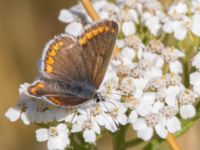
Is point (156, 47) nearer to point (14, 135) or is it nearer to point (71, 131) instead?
point (71, 131)

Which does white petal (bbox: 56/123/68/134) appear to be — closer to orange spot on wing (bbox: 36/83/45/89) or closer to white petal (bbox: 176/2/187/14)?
orange spot on wing (bbox: 36/83/45/89)

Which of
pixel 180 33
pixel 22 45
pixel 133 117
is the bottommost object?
pixel 133 117

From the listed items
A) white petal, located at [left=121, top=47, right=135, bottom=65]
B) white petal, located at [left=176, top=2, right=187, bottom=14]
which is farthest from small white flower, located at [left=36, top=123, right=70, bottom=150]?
white petal, located at [left=176, top=2, right=187, bottom=14]

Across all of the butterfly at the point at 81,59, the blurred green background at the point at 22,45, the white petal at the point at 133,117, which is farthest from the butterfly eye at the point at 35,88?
the blurred green background at the point at 22,45

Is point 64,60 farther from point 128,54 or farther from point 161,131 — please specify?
point 161,131

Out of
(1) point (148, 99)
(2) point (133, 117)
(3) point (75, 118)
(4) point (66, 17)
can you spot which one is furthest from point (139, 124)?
(4) point (66, 17)

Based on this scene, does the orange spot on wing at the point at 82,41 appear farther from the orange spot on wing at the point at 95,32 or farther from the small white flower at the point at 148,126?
the small white flower at the point at 148,126
